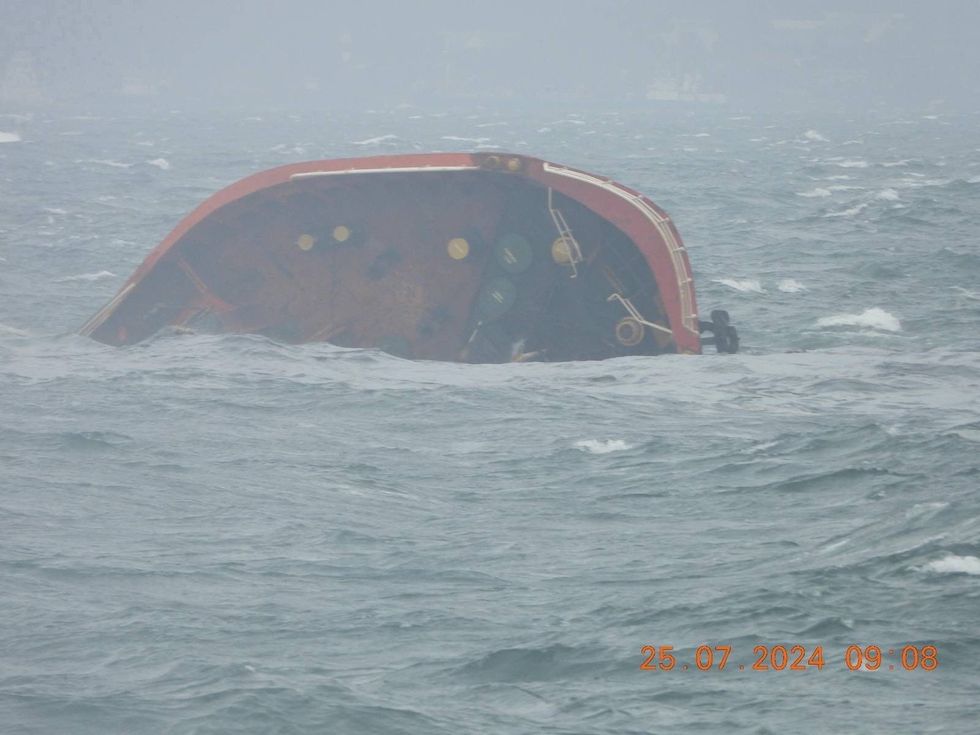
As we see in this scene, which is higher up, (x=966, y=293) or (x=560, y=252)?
(x=560, y=252)

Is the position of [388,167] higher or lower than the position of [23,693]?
higher

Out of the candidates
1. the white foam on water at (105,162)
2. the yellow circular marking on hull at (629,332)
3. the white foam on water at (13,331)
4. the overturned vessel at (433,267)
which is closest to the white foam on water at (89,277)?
the white foam on water at (13,331)

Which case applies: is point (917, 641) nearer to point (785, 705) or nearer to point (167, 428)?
point (785, 705)

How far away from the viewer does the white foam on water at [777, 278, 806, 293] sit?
33344 millimetres

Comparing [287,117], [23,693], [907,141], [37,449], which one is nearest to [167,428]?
[37,449]

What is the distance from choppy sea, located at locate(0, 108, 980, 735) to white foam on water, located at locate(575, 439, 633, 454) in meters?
0.05

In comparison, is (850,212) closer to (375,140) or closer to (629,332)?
(629,332)

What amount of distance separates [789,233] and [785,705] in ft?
108

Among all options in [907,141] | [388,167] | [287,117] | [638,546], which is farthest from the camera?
[287,117]

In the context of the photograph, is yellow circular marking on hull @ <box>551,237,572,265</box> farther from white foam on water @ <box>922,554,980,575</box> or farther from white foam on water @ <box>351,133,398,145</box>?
white foam on water @ <box>351,133,398,145</box>

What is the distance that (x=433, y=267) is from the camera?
25.8 metres

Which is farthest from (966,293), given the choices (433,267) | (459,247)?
(433,267)

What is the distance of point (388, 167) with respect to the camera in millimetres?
25594

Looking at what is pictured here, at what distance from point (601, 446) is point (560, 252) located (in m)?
6.59
